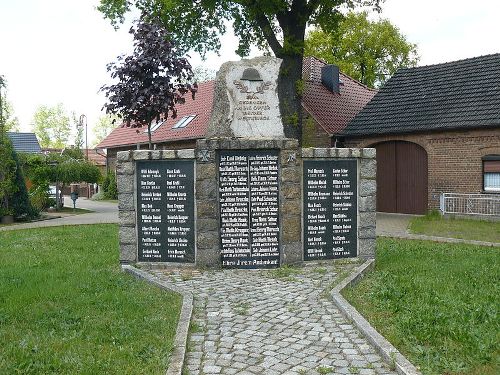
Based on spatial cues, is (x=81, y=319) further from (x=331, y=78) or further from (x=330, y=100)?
(x=331, y=78)

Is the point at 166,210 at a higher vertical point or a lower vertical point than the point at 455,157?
lower

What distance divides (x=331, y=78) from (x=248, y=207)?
70.3 feet

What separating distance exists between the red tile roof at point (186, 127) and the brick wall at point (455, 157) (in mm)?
13022

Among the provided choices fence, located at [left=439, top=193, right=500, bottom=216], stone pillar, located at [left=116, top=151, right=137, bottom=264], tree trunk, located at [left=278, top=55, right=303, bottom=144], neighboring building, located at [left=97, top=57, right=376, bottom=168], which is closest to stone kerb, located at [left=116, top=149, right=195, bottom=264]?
stone pillar, located at [left=116, top=151, right=137, bottom=264]

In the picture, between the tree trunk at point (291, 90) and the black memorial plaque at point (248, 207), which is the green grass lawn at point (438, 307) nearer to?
the black memorial plaque at point (248, 207)

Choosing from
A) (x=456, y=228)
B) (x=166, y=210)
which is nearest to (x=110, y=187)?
(x=456, y=228)

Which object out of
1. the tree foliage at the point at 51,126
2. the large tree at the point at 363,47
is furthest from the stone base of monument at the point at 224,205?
the tree foliage at the point at 51,126

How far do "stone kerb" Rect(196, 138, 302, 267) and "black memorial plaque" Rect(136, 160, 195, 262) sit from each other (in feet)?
0.61

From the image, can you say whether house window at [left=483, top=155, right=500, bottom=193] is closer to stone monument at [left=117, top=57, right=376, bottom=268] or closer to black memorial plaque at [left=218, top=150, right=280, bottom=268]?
stone monument at [left=117, top=57, right=376, bottom=268]

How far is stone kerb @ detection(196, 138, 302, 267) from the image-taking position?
9.06 meters

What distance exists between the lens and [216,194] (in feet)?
29.8

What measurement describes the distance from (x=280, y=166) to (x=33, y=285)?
13.3 feet

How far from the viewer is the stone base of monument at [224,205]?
9102 mm

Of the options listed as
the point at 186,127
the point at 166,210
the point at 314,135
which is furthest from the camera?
the point at 186,127
